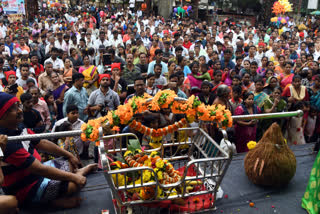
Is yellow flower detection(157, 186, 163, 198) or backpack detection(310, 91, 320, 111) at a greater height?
backpack detection(310, 91, 320, 111)

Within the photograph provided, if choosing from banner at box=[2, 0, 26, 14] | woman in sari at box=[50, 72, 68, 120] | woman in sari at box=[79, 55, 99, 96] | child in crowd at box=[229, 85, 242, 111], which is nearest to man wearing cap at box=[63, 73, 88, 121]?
woman in sari at box=[50, 72, 68, 120]

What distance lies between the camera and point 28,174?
269cm

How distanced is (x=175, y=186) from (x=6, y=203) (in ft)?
4.69

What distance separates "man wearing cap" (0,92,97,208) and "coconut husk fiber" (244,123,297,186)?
6.13 ft

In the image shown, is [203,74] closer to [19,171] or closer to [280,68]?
[280,68]

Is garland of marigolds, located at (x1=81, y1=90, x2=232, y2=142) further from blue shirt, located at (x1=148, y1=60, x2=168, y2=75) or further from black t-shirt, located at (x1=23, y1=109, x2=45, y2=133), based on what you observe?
blue shirt, located at (x1=148, y1=60, x2=168, y2=75)

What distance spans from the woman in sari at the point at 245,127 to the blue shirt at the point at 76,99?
2767 millimetres

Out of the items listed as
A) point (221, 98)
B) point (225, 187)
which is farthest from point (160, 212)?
point (221, 98)

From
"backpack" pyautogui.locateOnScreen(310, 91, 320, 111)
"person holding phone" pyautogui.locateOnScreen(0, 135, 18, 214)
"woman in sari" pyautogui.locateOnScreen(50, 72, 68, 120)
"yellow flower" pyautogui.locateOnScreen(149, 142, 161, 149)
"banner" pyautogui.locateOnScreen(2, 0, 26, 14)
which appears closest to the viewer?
"person holding phone" pyautogui.locateOnScreen(0, 135, 18, 214)

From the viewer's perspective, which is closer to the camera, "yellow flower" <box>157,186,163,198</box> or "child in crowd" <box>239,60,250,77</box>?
"yellow flower" <box>157,186,163,198</box>

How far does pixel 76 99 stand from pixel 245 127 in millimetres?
3051

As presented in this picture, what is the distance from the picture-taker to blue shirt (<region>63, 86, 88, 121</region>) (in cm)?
521

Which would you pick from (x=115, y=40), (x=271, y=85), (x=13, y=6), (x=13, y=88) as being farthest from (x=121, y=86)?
(x=13, y=6)

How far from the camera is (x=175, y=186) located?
2600mm
